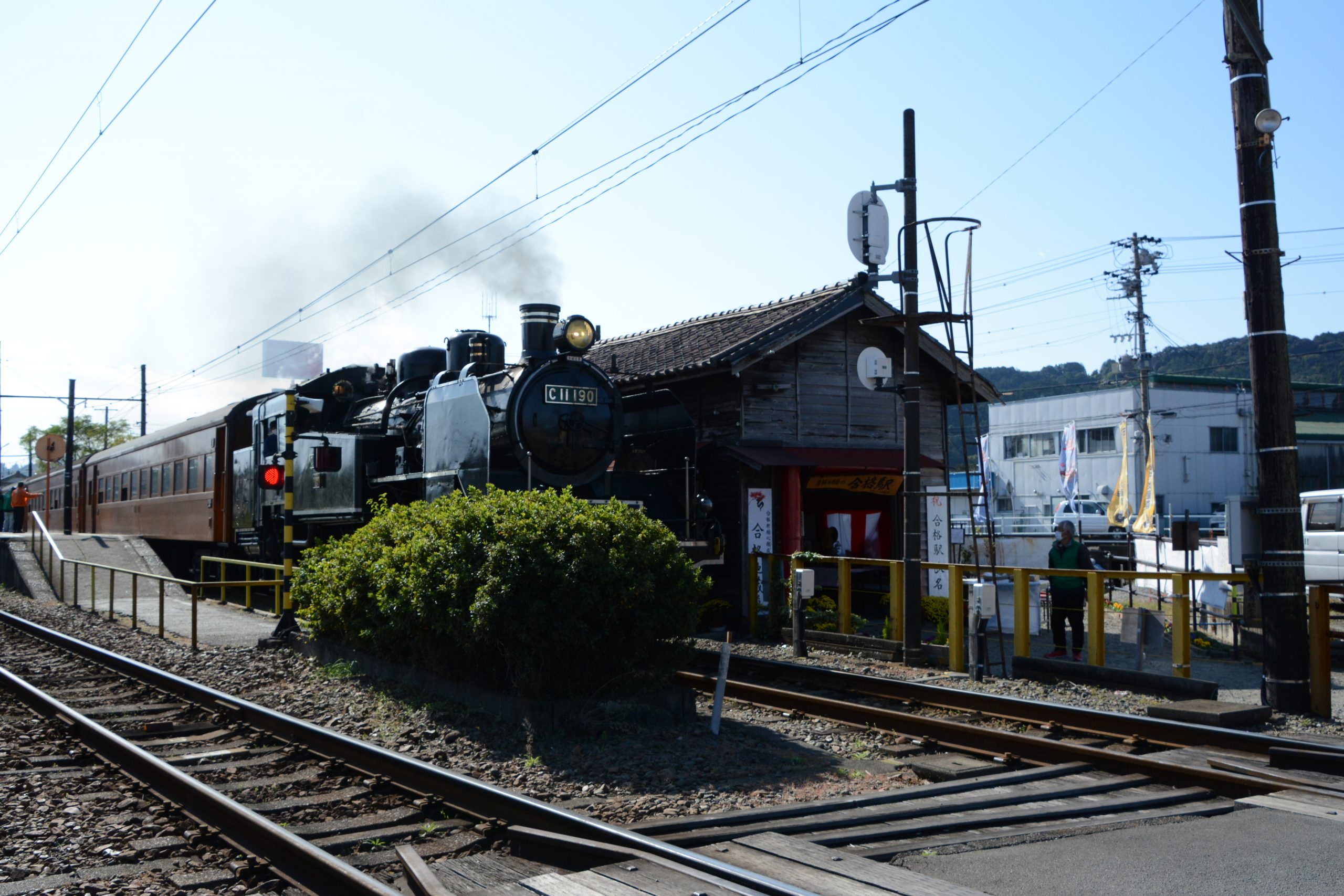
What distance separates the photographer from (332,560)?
34.8 ft

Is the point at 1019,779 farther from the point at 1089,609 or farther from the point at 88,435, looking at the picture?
the point at 88,435

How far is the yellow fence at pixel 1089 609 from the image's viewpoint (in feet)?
28.6

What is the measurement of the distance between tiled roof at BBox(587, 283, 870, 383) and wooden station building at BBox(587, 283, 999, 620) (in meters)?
0.03

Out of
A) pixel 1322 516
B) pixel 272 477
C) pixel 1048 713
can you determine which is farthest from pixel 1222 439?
pixel 272 477

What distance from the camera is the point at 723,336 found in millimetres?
17047

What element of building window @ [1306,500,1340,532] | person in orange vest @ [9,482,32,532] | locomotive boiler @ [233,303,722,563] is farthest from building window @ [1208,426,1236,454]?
person in orange vest @ [9,482,32,532]

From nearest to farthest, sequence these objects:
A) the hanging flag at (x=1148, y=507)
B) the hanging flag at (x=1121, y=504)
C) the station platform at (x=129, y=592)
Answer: the station platform at (x=129, y=592) < the hanging flag at (x=1148, y=507) < the hanging flag at (x=1121, y=504)

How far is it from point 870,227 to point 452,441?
5.39 meters

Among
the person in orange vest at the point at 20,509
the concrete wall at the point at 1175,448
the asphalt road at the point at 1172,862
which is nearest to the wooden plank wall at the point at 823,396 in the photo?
the asphalt road at the point at 1172,862

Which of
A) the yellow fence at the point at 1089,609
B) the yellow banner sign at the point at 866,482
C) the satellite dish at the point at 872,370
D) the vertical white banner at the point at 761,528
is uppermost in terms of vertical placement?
the satellite dish at the point at 872,370

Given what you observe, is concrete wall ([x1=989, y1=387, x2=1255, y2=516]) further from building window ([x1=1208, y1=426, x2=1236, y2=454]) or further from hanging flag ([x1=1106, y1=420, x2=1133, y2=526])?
hanging flag ([x1=1106, y1=420, x2=1133, y2=526])

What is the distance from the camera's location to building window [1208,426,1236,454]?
45406mm

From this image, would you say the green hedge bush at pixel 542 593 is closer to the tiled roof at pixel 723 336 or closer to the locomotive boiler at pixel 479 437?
the locomotive boiler at pixel 479 437

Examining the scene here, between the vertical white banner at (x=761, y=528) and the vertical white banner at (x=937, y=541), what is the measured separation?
2.96 m
